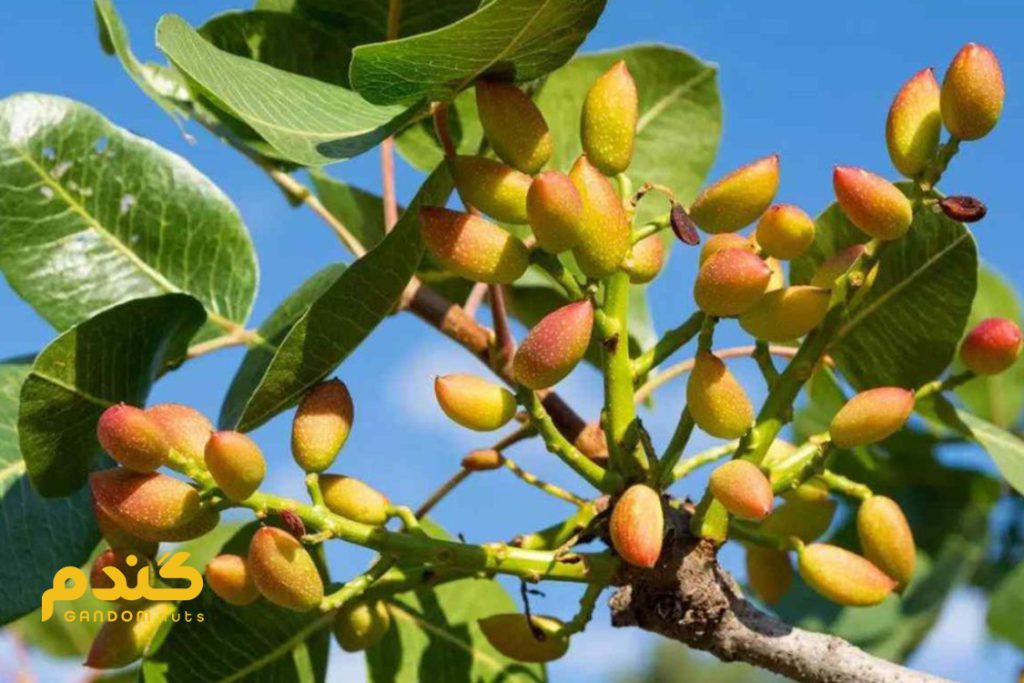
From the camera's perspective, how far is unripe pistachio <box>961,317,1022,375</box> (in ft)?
3.71

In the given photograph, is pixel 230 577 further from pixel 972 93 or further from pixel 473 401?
pixel 972 93

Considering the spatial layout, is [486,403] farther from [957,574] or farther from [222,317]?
[957,574]

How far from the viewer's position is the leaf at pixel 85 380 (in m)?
1.08

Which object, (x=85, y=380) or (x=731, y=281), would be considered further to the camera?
(x=85, y=380)

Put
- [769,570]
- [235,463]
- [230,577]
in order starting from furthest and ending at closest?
[769,570], [230,577], [235,463]

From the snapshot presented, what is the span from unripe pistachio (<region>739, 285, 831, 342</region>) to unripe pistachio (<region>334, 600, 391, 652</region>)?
38 cm

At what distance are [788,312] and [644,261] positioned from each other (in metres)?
0.11

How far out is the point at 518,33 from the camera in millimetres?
981

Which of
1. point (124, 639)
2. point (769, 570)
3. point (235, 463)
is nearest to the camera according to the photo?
point (235, 463)

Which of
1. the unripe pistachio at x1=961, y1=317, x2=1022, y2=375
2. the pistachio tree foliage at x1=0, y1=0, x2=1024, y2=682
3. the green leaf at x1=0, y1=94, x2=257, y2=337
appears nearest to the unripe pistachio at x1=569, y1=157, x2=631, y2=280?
the pistachio tree foliage at x1=0, y1=0, x2=1024, y2=682

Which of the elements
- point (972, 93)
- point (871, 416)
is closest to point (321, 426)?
point (871, 416)

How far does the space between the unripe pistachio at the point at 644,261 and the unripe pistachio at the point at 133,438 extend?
34cm

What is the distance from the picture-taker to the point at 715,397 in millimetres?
1011

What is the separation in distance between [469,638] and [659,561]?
0.31 metres
